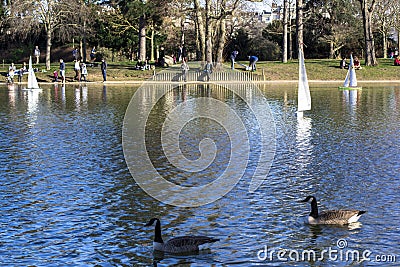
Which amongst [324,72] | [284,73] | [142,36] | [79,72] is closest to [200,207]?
[79,72]

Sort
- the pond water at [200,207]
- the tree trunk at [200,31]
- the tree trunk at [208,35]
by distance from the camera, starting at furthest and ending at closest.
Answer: the tree trunk at [200,31], the tree trunk at [208,35], the pond water at [200,207]

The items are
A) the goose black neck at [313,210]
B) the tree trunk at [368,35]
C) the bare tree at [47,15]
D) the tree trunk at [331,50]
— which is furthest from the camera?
the tree trunk at [331,50]

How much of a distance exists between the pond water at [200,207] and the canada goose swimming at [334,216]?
6.3 inches

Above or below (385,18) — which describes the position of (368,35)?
below

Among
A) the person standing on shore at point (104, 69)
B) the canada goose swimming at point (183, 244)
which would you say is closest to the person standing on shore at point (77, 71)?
the person standing on shore at point (104, 69)

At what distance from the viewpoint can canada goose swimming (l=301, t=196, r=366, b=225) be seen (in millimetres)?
12039

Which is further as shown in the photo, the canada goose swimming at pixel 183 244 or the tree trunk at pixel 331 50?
the tree trunk at pixel 331 50

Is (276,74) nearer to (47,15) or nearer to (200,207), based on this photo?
(47,15)

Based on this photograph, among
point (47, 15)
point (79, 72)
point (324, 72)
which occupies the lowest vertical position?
point (324, 72)

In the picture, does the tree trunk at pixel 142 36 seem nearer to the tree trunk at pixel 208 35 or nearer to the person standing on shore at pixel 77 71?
the tree trunk at pixel 208 35

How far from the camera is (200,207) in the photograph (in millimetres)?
13641

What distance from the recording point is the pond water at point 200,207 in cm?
1087


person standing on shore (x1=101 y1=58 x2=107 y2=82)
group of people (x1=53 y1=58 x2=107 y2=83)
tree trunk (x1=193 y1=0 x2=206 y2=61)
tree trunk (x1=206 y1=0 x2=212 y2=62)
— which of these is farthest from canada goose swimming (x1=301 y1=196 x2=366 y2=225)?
tree trunk (x1=193 y1=0 x2=206 y2=61)

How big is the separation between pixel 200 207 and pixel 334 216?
9.13 ft
